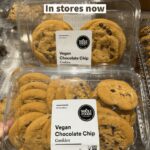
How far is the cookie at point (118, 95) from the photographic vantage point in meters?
0.78

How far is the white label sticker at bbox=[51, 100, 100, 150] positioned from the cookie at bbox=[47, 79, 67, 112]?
0.09ft

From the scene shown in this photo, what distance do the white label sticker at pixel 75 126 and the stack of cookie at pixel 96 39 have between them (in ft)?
0.73

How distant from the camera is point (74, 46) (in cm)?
93

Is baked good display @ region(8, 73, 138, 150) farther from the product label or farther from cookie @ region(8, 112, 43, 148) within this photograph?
the product label

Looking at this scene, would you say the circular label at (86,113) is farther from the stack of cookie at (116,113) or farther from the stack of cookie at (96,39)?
the stack of cookie at (96,39)

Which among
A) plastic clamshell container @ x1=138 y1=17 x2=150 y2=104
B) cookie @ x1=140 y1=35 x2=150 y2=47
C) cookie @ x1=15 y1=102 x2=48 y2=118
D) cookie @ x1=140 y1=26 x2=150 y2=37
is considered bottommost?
cookie @ x1=15 y1=102 x2=48 y2=118

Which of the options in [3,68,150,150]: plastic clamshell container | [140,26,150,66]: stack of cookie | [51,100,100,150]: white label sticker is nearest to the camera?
[51,100,100,150]: white label sticker

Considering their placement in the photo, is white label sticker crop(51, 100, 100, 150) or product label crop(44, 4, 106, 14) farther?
product label crop(44, 4, 106, 14)

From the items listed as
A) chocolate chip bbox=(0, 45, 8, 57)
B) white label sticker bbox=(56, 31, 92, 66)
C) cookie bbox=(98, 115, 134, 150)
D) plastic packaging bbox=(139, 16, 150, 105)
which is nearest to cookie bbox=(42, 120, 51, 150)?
cookie bbox=(98, 115, 134, 150)

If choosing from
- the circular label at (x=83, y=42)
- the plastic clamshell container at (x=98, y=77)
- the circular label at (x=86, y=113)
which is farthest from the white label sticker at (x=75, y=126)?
the circular label at (x=83, y=42)

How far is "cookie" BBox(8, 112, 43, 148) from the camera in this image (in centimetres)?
77

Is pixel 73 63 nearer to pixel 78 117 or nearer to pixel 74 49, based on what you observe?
pixel 74 49

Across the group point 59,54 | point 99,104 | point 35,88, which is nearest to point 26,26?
point 59,54

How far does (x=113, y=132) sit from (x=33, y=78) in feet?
0.85
